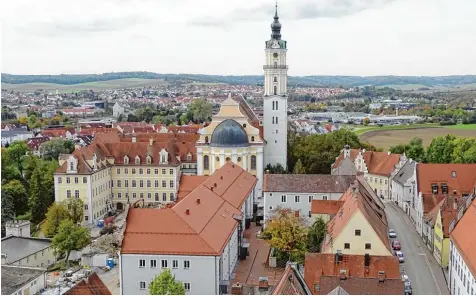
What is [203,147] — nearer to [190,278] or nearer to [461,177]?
[461,177]

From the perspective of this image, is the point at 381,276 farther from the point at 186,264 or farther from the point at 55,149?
the point at 55,149

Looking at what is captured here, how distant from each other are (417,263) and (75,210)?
72.3ft

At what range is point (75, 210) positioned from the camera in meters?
40.5

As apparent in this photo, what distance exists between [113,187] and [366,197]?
2333cm

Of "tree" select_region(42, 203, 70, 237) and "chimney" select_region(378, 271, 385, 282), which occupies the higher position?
"chimney" select_region(378, 271, 385, 282)

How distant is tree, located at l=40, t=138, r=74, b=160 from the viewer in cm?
6588

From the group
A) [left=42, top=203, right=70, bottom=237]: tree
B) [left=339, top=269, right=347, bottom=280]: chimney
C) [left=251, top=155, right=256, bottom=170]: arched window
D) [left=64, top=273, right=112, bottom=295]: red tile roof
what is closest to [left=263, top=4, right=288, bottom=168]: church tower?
[left=251, top=155, right=256, bottom=170]: arched window

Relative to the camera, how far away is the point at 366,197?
33.8 meters

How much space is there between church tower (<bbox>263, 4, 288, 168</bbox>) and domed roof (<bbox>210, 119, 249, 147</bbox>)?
16.9ft

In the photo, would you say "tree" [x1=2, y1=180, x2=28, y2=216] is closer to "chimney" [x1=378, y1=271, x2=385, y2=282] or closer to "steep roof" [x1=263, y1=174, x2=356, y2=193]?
"steep roof" [x1=263, y1=174, x2=356, y2=193]

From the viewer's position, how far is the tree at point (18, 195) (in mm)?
47297

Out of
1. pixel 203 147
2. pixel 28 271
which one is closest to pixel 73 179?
pixel 203 147

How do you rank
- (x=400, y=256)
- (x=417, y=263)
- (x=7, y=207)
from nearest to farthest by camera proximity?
(x=417, y=263), (x=400, y=256), (x=7, y=207)

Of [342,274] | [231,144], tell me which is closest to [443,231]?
[342,274]
